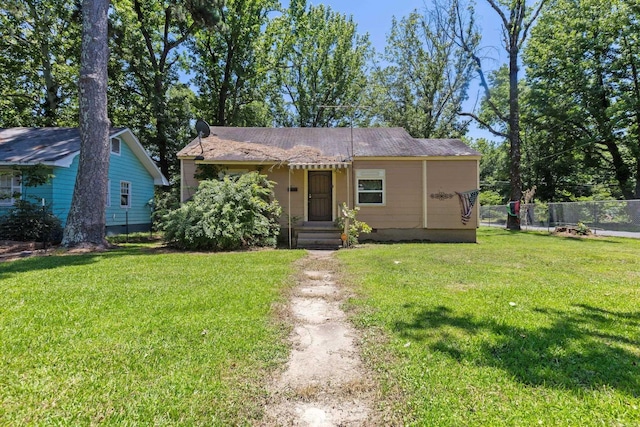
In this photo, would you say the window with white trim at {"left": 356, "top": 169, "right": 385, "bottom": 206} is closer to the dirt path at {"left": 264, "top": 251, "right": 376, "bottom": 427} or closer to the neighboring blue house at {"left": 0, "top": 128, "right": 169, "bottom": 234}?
the dirt path at {"left": 264, "top": 251, "right": 376, "bottom": 427}

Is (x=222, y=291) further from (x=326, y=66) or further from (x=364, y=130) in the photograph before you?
(x=326, y=66)

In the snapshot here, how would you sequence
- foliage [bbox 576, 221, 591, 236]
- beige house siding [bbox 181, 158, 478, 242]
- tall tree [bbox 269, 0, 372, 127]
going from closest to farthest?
beige house siding [bbox 181, 158, 478, 242]
foliage [bbox 576, 221, 591, 236]
tall tree [bbox 269, 0, 372, 127]

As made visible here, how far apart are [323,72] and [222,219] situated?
21095 millimetres

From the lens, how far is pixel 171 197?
590 inches

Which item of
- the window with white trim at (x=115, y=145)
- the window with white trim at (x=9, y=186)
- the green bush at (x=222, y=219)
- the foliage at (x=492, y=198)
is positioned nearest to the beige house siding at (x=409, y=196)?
the green bush at (x=222, y=219)

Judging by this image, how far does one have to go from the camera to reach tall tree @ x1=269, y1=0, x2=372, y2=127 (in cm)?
2627

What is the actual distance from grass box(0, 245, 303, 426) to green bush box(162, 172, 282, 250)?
3919 mm

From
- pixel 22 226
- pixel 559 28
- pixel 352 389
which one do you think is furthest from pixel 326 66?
pixel 352 389

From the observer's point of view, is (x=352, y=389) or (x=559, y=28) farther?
(x=559, y=28)

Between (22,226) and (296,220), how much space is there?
8.83 m

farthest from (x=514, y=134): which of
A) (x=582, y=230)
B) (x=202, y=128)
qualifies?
(x=202, y=128)

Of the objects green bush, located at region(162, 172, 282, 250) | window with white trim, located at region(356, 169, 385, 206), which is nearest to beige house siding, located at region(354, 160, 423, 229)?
window with white trim, located at region(356, 169, 385, 206)

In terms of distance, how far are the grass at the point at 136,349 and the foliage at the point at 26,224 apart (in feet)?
22.6

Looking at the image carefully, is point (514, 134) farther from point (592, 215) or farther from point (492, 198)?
point (492, 198)
